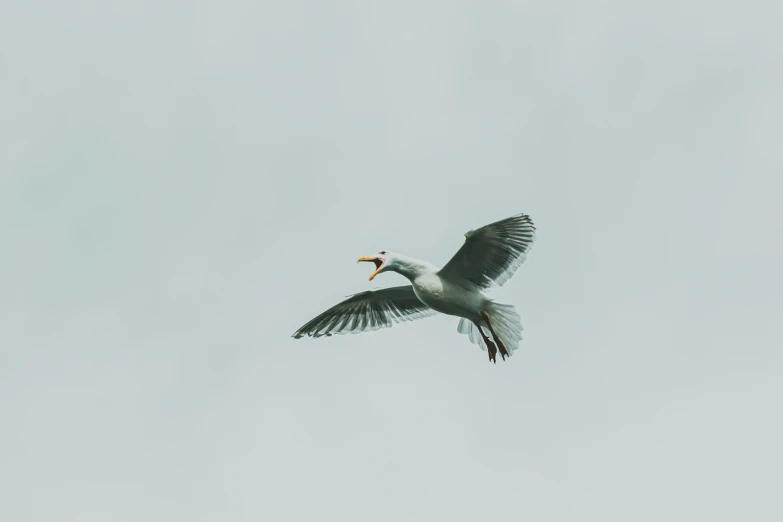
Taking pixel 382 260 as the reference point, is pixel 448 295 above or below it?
below

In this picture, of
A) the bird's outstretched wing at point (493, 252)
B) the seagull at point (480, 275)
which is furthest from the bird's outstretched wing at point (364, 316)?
the bird's outstretched wing at point (493, 252)

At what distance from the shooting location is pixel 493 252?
60.7 feet

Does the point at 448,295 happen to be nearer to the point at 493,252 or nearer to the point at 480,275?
the point at 480,275

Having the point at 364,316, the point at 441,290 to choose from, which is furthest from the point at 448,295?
the point at 364,316

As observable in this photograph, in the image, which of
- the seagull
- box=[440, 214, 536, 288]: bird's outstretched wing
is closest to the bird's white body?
the seagull

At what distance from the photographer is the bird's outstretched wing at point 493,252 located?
18094mm

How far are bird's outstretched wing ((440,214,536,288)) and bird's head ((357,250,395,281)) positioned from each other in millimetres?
852

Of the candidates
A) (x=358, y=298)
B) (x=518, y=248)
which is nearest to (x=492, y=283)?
(x=518, y=248)

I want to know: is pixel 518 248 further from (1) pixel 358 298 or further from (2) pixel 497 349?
(1) pixel 358 298

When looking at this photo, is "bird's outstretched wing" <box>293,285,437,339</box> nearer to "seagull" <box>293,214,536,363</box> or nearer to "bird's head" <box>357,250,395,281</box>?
"seagull" <box>293,214,536,363</box>

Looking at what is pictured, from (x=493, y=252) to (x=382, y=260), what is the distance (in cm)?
178

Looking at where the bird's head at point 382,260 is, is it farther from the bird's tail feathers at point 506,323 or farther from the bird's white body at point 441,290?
the bird's tail feathers at point 506,323

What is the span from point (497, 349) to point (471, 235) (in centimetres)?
219

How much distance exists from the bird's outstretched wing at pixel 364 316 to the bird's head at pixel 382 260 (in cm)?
220
